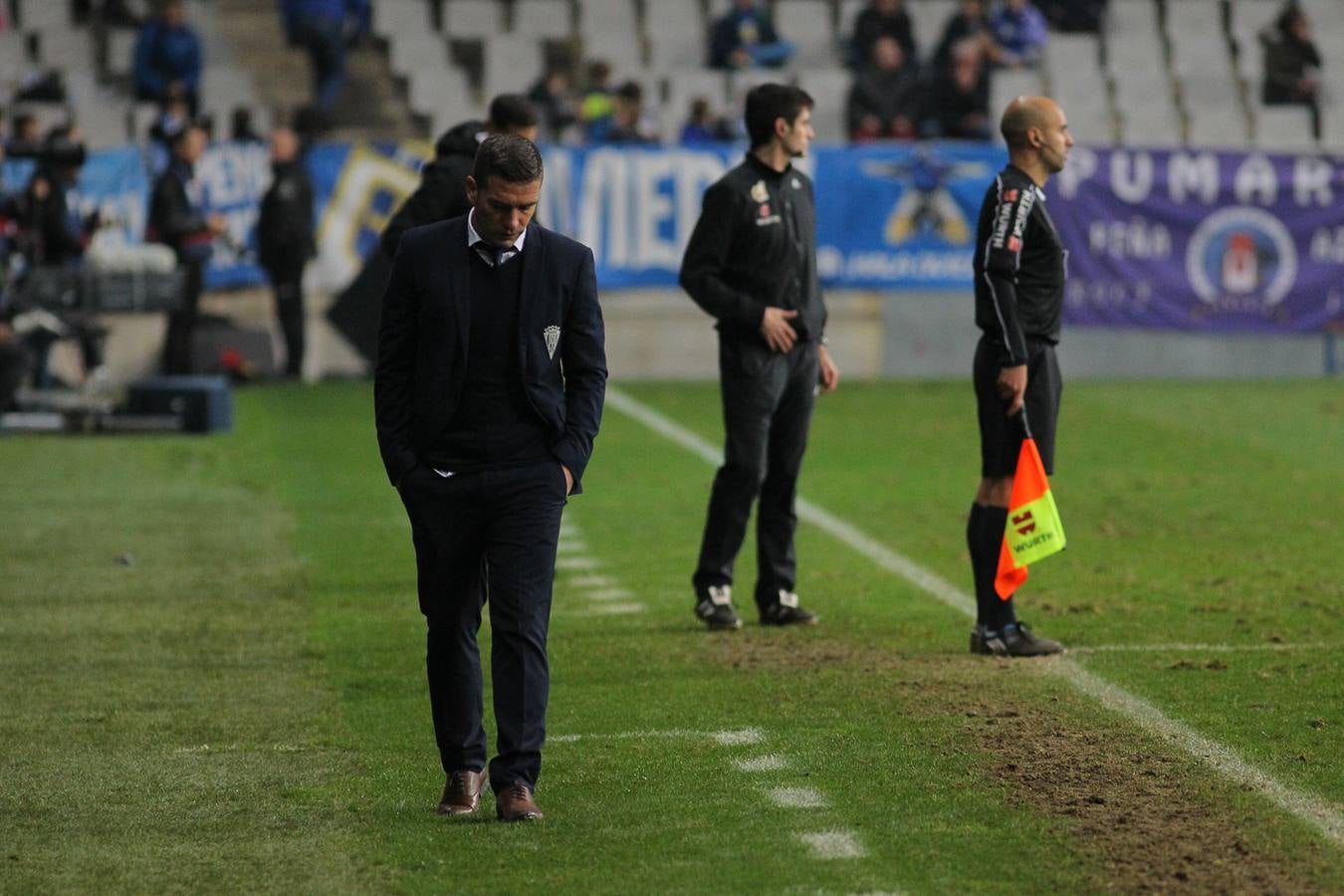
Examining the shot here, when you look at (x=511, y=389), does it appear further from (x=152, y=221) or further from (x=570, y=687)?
(x=152, y=221)

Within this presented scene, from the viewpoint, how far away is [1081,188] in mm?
20422

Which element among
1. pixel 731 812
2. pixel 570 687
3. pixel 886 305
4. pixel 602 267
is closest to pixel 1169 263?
pixel 886 305

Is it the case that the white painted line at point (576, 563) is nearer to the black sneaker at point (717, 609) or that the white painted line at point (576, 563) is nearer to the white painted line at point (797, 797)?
the black sneaker at point (717, 609)

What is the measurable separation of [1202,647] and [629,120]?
13471mm

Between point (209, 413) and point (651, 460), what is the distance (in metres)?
3.60

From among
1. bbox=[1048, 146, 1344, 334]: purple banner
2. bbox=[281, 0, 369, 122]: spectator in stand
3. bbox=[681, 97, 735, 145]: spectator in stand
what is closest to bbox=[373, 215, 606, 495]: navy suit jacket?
bbox=[1048, 146, 1344, 334]: purple banner

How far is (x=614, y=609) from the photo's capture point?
9.70m

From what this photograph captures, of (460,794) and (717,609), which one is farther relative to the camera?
(717,609)

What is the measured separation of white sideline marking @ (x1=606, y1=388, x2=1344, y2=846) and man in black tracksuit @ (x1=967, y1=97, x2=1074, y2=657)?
0.37 meters

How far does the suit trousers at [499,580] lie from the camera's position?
239 inches

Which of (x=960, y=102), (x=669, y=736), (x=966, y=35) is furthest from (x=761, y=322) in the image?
(x=966, y=35)

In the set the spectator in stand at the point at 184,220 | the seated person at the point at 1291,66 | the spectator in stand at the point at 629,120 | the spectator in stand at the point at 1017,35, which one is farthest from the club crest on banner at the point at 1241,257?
the spectator in stand at the point at 184,220

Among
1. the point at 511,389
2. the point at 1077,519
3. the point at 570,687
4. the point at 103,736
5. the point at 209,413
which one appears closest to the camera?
the point at 511,389

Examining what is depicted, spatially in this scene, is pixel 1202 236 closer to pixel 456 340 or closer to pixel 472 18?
pixel 472 18
